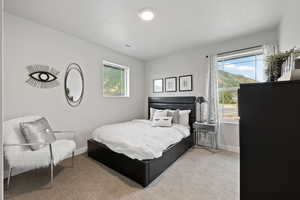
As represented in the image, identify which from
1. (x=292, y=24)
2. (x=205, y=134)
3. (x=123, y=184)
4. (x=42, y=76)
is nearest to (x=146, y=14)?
(x=292, y=24)

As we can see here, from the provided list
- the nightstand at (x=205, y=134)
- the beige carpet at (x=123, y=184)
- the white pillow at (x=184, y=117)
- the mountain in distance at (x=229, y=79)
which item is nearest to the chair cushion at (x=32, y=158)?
the beige carpet at (x=123, y=184)

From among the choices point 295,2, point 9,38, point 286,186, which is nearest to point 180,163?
point 286,186

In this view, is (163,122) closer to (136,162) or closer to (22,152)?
(136,162)

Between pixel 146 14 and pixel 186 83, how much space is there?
2.26 m

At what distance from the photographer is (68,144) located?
2350mm

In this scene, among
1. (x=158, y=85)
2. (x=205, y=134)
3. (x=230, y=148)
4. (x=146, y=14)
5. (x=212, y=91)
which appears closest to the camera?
(x=146, y=14)

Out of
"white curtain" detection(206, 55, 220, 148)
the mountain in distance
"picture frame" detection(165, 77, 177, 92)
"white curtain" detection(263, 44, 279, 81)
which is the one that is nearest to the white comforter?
"white curtain" detection(206, 55, 220, 148)

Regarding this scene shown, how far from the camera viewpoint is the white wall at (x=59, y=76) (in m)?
2.24

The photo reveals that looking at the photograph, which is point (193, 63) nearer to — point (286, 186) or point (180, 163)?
point (180, 163)

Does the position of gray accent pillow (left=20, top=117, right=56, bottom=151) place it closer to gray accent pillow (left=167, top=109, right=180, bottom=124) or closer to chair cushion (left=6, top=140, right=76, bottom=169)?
chair cushion (left=6, top=140, right=76, bottom=169)

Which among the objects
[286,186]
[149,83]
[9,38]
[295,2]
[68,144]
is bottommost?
[68,144]

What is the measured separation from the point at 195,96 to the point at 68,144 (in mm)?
3173

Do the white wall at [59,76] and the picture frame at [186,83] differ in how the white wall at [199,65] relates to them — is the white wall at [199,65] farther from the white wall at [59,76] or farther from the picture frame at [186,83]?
the white wall at [59,76]

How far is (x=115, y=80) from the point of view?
416cm
